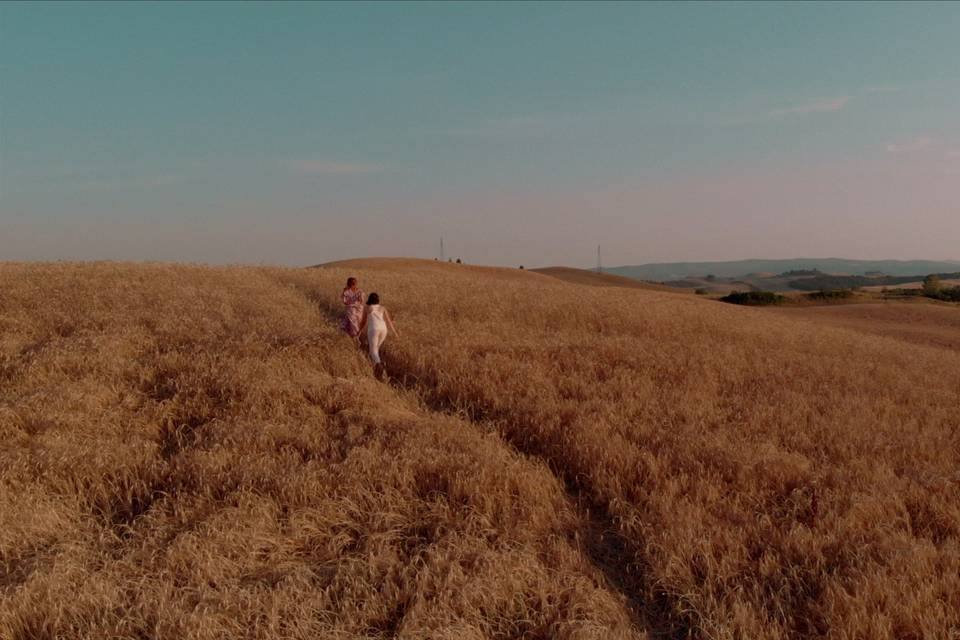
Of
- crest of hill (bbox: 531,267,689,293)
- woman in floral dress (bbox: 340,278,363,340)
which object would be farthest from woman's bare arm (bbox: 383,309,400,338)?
crest of hill (bbox: 531,267,689,293)

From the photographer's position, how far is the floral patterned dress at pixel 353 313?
13.0m

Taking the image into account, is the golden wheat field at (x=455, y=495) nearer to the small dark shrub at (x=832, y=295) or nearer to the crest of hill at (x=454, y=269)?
the crest of hill at (x=454, y=269)

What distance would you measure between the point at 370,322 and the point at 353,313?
4.95 feet

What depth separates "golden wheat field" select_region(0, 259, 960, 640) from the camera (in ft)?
14.3

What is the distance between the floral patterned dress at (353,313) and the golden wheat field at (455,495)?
1.21 meters

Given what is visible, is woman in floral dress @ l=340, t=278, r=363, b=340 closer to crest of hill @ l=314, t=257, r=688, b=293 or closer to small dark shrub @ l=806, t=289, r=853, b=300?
crest of hill @ l=314, t=257, r=688, b=293

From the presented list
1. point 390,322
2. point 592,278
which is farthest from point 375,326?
point 592,278

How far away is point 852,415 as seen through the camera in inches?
362

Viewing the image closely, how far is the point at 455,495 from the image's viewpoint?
19.1ft

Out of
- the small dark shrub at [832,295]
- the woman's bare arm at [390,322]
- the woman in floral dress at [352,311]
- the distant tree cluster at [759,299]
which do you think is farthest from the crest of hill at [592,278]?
the woman's bare arm at [390,322]

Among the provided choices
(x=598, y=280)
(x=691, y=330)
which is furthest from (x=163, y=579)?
(x=598, y=280)

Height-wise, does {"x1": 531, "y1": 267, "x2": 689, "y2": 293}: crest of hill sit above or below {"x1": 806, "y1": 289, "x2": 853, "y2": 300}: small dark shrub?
above

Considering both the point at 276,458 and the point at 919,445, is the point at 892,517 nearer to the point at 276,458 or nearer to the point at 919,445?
the point at 919,445

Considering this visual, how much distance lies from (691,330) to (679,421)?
10.9m
